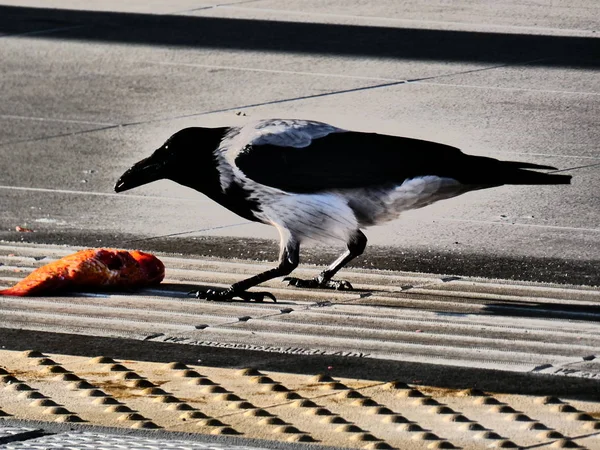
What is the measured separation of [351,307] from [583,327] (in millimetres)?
1059

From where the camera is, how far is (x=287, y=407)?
16.8 feet

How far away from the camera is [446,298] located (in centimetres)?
704

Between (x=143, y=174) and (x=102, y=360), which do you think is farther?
(x=143, y=174)

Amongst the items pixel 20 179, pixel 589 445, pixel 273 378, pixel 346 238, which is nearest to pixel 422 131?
pixel 20 179

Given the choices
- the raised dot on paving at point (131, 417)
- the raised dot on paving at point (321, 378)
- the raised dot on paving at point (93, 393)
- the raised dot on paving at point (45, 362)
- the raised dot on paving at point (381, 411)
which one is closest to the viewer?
the raised dot on paving at point (131, 417)

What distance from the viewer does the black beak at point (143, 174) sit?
23.5 ft

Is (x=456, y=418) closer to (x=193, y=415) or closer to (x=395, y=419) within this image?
(x=395, y=419)

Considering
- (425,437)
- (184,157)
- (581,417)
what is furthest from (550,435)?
(184,157)

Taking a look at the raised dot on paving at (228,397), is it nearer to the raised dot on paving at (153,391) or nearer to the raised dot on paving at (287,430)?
the raised dot on paving at (153,391)

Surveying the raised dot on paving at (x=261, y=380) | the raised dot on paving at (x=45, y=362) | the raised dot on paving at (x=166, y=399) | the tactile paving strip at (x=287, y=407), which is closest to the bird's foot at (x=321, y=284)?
the tactile paving strip at (x=287, y=407)

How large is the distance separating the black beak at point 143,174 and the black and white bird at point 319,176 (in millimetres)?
168

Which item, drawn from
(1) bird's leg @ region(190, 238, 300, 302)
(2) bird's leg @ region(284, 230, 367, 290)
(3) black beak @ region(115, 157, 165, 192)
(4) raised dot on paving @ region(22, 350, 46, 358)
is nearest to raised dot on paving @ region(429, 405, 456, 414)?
(4) raised dot on paving @ region(22, 350, 46, 358)

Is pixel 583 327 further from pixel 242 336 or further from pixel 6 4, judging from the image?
pixel 6 4

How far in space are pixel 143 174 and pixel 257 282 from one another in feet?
2.77
